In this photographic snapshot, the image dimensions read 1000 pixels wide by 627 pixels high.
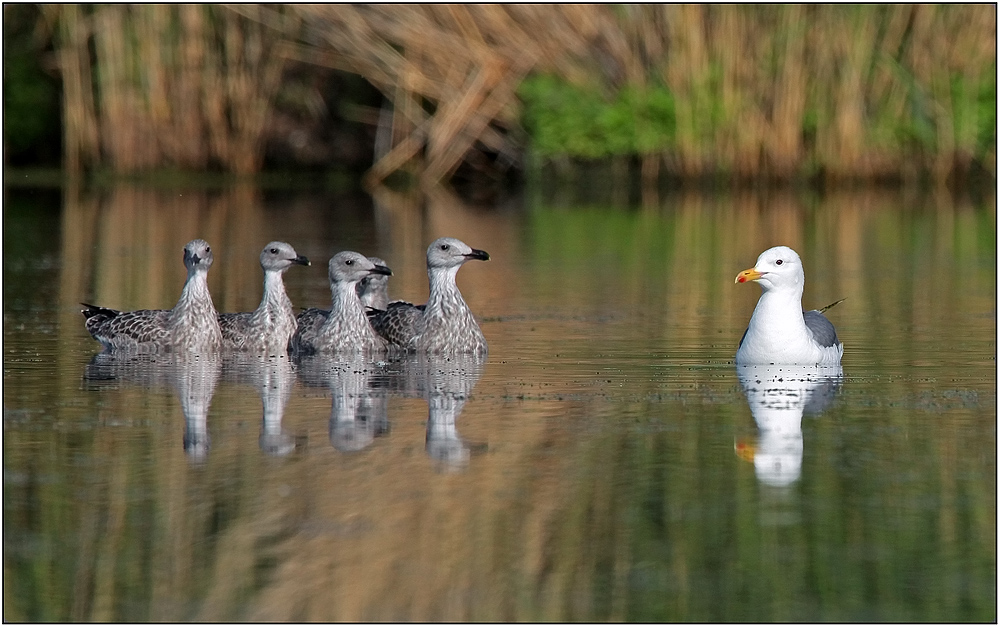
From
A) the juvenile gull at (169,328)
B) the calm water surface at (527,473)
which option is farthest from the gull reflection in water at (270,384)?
the juvenile gull at (169,328)

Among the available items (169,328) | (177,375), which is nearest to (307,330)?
(169,328)

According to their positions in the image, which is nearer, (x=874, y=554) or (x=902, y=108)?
(x=874, y=554)

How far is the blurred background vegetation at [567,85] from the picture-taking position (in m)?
25.3

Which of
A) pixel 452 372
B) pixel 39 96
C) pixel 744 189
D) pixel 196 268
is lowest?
pixel 452 372

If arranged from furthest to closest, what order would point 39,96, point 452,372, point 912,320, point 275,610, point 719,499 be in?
point 39,96, point 912,320, point 452,372, point 719,499, point 275,610

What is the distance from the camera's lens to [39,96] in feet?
101

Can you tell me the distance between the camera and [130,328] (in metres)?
10.3

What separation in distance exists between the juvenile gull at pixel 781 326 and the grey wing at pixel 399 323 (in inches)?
79.8

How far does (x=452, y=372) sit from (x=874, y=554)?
425 cm

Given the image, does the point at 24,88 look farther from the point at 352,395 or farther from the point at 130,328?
the point at 352,395

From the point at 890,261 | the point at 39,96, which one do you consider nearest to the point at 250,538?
the point at 890,261

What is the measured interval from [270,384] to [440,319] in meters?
1.57

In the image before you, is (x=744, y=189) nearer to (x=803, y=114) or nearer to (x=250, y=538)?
(x=803, y=114)

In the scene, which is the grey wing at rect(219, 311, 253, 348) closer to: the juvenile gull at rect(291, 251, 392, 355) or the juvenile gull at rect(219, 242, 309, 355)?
the juvenile gull at rect(219, 242, 309, 355)
